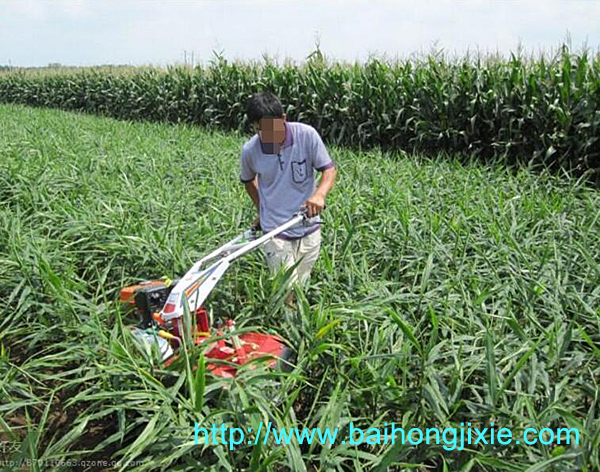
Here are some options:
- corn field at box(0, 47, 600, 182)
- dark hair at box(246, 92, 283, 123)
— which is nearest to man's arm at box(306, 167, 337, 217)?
dark hair at box(246, 92, 283, 123)

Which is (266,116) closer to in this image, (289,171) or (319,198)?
(289,171)

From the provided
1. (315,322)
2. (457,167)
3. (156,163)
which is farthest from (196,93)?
(315,322)

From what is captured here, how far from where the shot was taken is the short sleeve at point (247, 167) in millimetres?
3303

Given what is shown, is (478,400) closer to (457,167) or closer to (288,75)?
(457,167)

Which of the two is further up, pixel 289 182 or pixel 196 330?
pixel 289 182

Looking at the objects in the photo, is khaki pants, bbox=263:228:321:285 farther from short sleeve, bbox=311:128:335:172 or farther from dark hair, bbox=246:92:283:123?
dark hair, bbox=246:92:283:123

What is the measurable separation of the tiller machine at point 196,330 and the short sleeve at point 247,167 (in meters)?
0.79

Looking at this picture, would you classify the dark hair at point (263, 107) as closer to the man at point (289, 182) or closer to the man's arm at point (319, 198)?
the man at point (289, 182)

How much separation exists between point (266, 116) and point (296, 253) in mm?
814

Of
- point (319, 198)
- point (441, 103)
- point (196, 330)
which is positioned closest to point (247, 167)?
point (319, 198)

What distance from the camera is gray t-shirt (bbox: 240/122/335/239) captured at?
3189mm

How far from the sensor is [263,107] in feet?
9.52

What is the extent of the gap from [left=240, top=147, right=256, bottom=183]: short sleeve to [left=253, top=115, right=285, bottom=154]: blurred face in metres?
0.18

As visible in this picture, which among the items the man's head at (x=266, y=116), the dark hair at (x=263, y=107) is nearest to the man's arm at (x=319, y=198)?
the man's head at (x=266, y=116)
